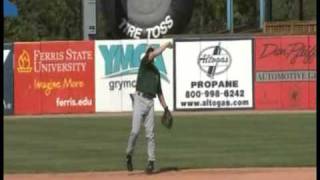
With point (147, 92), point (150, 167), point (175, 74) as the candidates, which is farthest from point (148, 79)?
point (175, 74)

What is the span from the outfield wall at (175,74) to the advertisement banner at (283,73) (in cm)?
4

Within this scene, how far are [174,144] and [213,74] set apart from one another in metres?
14.4

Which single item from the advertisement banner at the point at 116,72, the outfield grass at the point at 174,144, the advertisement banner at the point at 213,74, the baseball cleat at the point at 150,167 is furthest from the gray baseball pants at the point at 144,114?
the advertisement banner at the point at 116,72

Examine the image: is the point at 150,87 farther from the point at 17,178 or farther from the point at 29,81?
the point at 29,81

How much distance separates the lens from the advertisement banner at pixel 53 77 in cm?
3281

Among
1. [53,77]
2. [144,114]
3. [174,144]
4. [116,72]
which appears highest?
[116,72]

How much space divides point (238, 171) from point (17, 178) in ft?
10.7

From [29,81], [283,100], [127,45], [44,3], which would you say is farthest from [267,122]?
[44,3]

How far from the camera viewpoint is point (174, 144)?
1797 cm

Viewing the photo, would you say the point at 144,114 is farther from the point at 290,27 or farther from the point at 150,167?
the point at 290,27

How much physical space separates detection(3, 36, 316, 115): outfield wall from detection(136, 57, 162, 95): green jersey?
18.9m

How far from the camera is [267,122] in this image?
971 inches

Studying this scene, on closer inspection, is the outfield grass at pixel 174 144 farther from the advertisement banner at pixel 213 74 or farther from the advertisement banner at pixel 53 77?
the advertisement banner at pixel 53 77

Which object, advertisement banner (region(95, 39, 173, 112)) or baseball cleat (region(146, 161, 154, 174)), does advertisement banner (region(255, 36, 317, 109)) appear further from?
baseball cleat (region(146, 161, 154, 174))
